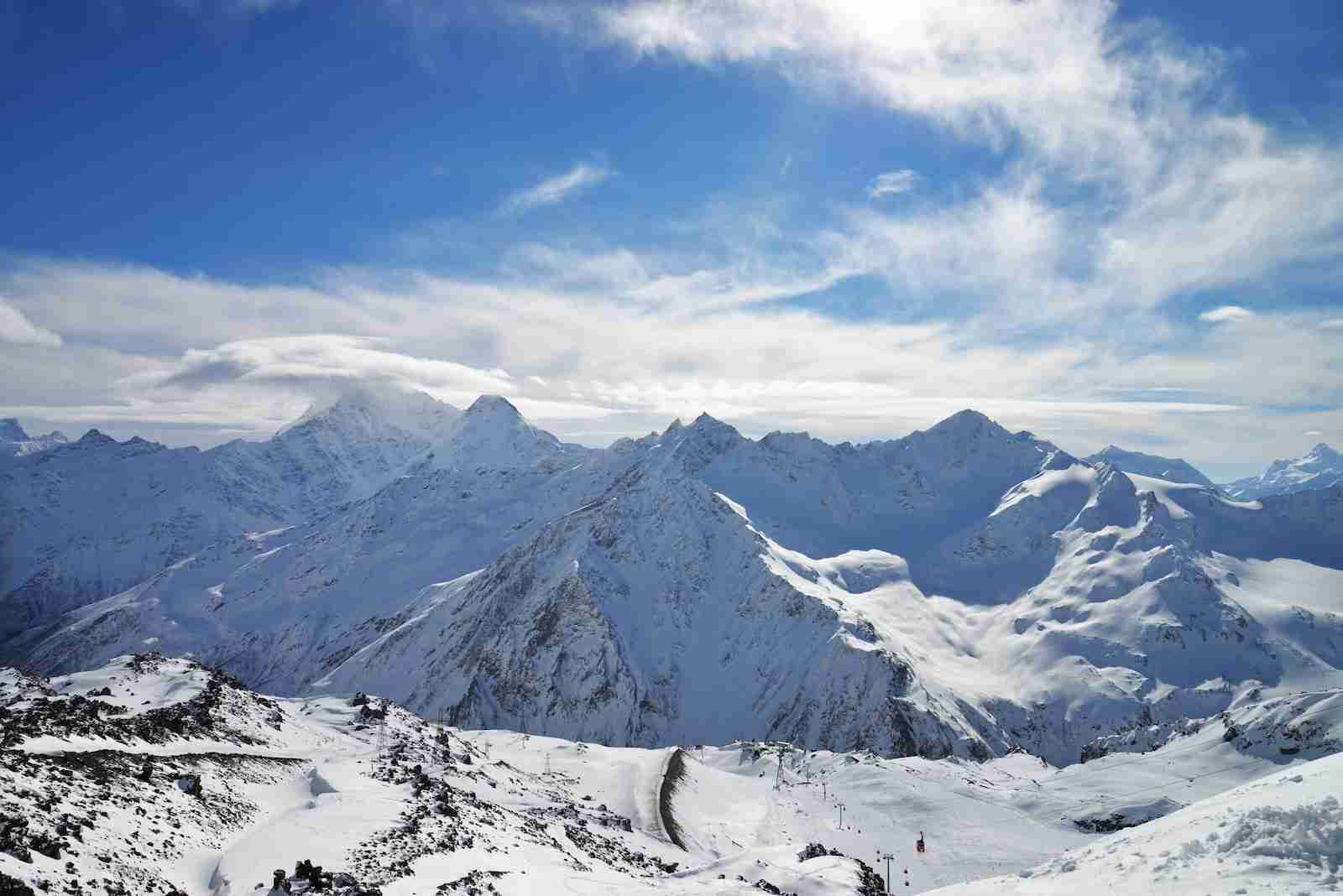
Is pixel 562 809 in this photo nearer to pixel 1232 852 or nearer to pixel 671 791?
pixel 671 791

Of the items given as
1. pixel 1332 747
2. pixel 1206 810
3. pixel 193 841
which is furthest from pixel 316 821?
pixel 1332 747

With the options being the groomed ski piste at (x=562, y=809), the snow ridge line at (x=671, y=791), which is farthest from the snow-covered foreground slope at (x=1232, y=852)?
the snow ridge line at (x=671, y=791)

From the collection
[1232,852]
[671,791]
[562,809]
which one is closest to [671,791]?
[671,791]

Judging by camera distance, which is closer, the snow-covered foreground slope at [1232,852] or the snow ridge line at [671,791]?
the snow-covered foreground slope at [1232,852]

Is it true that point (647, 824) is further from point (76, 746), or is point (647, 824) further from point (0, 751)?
point (0, 751)

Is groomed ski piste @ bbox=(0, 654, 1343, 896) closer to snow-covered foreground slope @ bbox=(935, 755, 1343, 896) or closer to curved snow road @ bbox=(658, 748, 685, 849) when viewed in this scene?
snow-covered foreground slope @ bbox=(935, 755, 1343, 896)

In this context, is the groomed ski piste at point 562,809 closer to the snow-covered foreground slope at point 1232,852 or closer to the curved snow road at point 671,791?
the snow-covered foreground slope at point 1232,852
